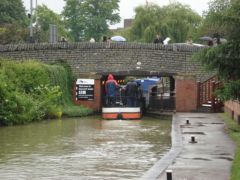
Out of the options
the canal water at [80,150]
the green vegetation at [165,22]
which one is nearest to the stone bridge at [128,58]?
the canal water at [80,150]

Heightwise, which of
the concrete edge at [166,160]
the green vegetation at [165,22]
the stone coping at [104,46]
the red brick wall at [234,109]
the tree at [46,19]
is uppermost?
the tree at [46,19]

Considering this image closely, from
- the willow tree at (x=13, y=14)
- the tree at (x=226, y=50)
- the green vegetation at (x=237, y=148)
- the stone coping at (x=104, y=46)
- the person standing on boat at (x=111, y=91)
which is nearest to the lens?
the green vegetation at (x=237, y=148)

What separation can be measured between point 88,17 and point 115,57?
50.8 meters

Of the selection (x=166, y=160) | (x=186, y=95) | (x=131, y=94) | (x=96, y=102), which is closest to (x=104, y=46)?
(x=96, y=102)

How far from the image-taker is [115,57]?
37.2 metres

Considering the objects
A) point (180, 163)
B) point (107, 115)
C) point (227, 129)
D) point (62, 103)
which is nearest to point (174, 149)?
point (180, 163)

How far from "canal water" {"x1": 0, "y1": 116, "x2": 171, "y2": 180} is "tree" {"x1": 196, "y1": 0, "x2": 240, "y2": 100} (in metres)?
2.64

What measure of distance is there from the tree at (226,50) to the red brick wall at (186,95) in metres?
15.5

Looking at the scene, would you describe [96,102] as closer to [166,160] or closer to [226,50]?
[226,50]

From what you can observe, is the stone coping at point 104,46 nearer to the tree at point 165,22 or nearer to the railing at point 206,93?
the railing at point 206,93

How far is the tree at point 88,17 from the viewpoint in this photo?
85.6m

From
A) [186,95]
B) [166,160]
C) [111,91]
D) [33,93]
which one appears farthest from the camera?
[186,95]

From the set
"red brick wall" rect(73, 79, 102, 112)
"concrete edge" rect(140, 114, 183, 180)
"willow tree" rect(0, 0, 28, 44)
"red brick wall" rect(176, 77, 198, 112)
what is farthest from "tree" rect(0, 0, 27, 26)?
"concrete edge" rect(140, 114, 183, 180)

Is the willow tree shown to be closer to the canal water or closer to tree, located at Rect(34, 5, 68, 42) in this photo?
tree, located at Rect(34, 5, 68, 42)
